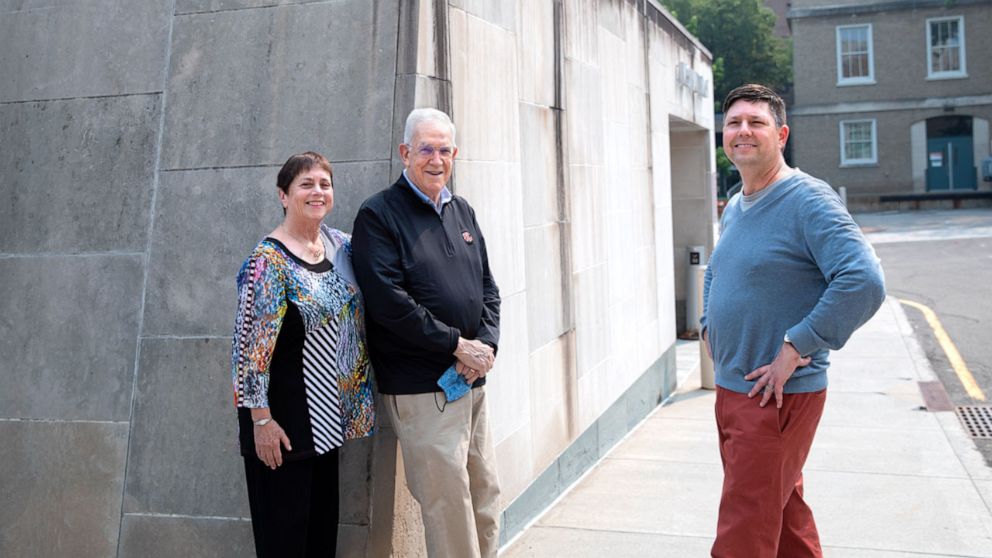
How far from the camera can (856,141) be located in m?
39.1

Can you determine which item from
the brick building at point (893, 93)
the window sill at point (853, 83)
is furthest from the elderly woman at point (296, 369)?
the window sill at point (853, 83)

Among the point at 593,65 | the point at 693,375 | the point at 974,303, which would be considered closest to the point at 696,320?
the point at 693,375

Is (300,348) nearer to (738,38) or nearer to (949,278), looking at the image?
(949,278)

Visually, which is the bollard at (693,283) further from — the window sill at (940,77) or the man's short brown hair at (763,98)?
the window sill at (940,77)

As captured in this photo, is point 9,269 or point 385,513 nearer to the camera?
point 385,513

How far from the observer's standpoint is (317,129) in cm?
421

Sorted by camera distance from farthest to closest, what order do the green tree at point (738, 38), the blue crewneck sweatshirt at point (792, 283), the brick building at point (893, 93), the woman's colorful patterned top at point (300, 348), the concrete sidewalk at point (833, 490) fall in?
the green tree at point (738, 38)
the brick building at point (893, 93)
the concrete sidewalk at point (833, 490)
the woman's colorful patterned top at point (300, 348)
the blue crewneck sweatshirt at point (792, 283)

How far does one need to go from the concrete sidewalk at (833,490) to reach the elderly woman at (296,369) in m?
1.77

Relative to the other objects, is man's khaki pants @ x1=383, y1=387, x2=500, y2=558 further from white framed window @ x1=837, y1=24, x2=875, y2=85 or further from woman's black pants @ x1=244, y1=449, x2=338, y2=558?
white framed window @ x1=837, y1=24, x2=875, y2=85

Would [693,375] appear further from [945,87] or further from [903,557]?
[945,87]

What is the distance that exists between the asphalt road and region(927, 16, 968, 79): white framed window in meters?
8.63

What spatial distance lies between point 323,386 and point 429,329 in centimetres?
43

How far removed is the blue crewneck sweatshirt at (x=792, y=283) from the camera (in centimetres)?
325

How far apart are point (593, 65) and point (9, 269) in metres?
3.83
